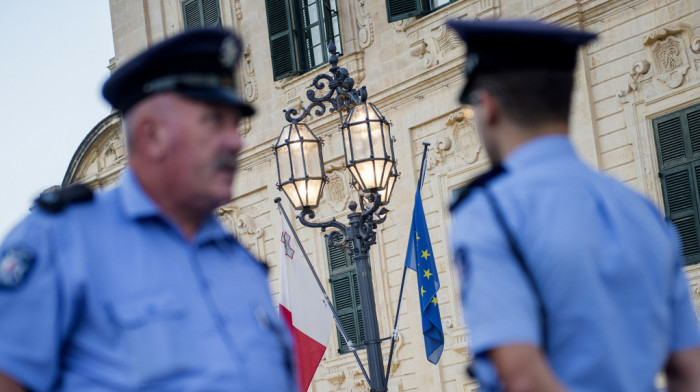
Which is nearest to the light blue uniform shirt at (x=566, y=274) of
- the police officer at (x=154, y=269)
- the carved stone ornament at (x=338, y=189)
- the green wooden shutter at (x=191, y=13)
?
the police officer at (x=154, y=269)

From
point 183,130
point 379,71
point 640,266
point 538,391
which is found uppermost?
point 379,71

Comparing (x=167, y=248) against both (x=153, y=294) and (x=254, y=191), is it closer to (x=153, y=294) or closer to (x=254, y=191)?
(x=153, y=294)

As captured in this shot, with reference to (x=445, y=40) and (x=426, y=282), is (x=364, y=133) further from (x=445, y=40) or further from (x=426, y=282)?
(x=445, y=40)

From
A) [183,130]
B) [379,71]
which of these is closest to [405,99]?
[379,71]

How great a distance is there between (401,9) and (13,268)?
1307 centimetres

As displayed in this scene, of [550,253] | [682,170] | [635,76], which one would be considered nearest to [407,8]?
[635,76]

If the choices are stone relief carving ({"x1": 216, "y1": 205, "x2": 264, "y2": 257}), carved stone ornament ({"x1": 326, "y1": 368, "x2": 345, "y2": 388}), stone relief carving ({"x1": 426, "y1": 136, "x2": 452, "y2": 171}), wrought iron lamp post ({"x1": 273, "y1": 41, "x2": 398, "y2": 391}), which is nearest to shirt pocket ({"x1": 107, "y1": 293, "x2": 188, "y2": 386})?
wrought iron lamp post ({"x1": 273, "y1": 41, "x2": 398, "y2": 391})

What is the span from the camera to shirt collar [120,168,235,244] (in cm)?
263

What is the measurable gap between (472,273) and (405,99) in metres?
13.2

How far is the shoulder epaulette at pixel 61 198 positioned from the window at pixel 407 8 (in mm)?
12706

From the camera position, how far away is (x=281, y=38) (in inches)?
668

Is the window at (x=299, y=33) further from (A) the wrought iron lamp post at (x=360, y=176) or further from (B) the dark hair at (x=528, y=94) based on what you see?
(B) the dark hair at (x=528, y=94)

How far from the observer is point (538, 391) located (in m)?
2.28

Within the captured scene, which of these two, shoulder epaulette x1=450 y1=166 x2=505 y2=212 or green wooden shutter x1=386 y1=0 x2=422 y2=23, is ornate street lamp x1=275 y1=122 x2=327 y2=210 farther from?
shoulder epaulette x1=450 y1=166 x2=505 y2=212
